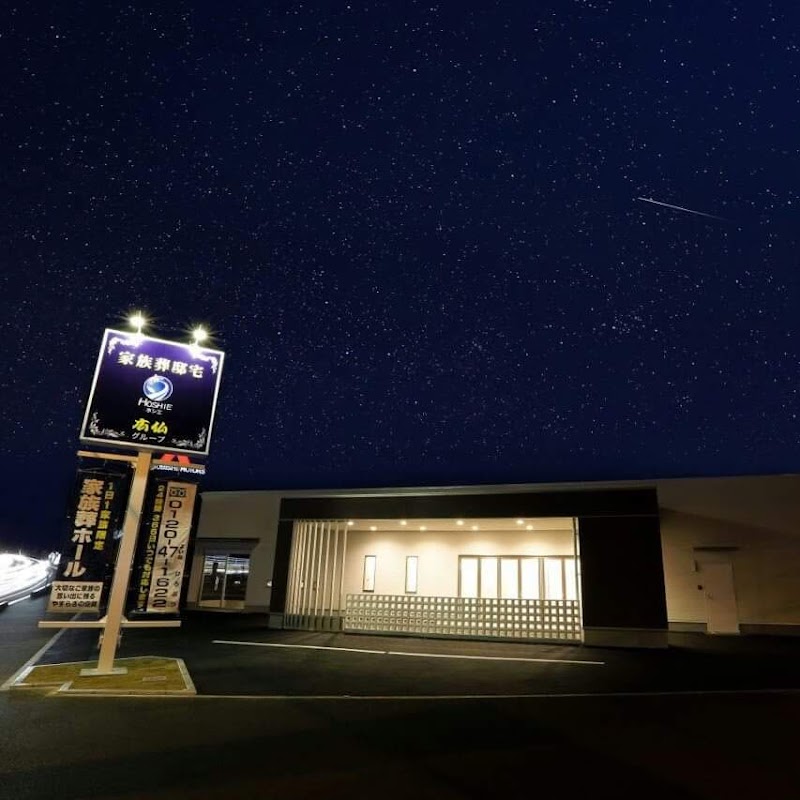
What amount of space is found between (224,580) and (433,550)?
9.27m

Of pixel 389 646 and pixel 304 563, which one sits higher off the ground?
pixel 304 563

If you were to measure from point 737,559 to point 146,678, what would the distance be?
52.7 ft

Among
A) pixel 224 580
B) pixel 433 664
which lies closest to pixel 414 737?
pixel 433 664

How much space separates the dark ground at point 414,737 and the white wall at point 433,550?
773 cm

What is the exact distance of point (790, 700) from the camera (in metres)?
7.44

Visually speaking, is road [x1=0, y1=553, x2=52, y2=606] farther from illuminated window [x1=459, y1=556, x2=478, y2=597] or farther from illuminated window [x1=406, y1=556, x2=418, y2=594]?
illuminated window [x1=459, y1=556, x2=478, y2=597]

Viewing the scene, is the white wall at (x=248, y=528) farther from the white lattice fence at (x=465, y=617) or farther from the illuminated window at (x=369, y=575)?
the white lattice fence at (x=465, y=617)

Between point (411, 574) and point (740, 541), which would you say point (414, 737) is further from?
point (740, 541)

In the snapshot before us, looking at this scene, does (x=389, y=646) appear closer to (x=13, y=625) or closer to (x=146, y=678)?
(x=146, y=678)

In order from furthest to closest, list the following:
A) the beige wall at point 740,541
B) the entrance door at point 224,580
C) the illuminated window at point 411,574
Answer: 1. the entrance door at point 224,580
2. the illuminated window at point 411,574
3. the beige wall at point 740,541

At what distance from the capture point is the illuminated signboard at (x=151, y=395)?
8953mm

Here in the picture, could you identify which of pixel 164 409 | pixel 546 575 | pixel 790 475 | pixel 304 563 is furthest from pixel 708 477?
pixel 164 409

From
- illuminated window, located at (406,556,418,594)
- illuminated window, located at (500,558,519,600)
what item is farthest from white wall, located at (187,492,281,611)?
illuminated window, located at (500,558,519,600)

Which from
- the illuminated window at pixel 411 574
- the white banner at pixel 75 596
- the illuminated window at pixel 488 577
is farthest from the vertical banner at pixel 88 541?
the illuminated window at pixel 488 577
